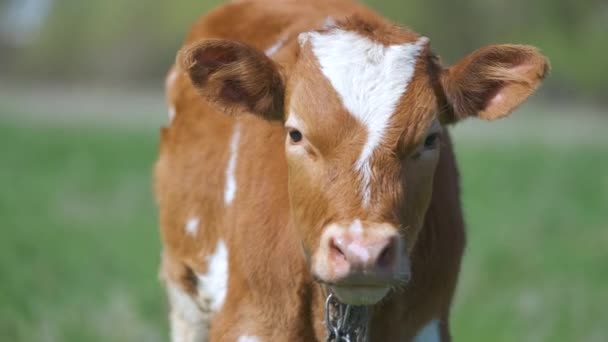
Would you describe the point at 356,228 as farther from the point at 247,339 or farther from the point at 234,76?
the point at 247,339

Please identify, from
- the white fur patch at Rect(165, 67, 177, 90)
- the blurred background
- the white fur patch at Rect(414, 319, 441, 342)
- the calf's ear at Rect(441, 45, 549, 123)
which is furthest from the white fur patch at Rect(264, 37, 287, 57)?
the blurred background

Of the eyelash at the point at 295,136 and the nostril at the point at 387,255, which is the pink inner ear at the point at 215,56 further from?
the nostril at the point at 387,255

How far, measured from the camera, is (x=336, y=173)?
4.01m

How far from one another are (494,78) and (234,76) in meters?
1.01

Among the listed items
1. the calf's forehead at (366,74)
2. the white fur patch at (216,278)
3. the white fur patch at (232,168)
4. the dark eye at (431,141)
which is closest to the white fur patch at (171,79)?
the white fur patch at (232,168)

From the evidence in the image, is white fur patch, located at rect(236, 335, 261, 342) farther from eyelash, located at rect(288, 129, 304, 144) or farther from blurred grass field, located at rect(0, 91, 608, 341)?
blurred grass field, located at rect(0, 91, 608, 341)

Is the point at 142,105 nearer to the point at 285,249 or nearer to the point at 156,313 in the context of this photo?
the point at 156,313

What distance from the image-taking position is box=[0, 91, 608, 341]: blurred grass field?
8.28 metres

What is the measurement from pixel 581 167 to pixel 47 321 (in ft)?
26.6

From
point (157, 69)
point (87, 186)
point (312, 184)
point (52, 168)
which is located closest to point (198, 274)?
point (312, 184)

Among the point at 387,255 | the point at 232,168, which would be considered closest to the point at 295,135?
the point at 387,255

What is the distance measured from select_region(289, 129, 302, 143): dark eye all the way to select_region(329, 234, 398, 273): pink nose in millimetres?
537

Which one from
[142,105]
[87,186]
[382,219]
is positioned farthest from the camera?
[142,105]

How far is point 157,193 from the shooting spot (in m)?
6.29
